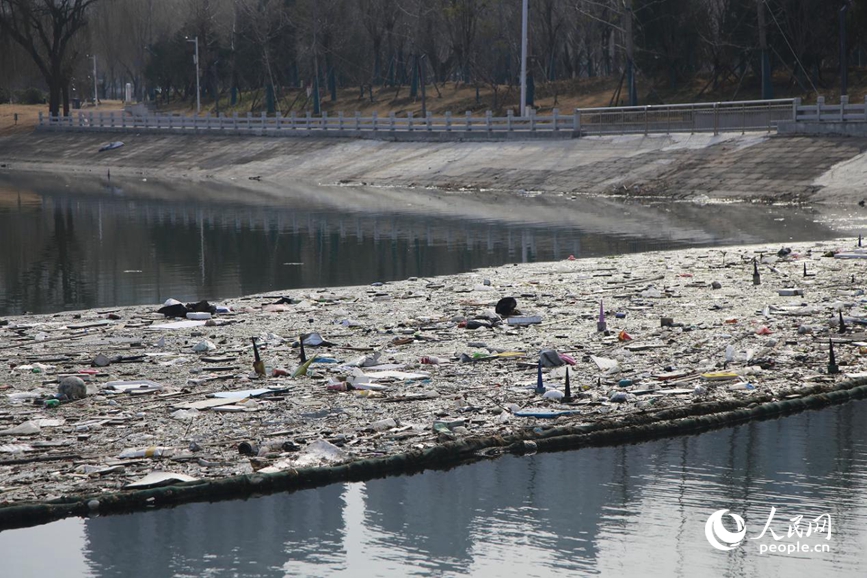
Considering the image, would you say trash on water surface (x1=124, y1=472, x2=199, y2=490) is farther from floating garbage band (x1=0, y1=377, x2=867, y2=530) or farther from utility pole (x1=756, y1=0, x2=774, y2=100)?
utility pole (x1=756, y1=0, x2=774, y2=100)

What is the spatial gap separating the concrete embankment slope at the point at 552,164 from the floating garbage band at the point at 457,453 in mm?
26458

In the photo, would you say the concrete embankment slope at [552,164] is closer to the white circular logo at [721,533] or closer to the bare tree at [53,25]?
the bare tree at [53,25]

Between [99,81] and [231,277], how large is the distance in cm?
13396

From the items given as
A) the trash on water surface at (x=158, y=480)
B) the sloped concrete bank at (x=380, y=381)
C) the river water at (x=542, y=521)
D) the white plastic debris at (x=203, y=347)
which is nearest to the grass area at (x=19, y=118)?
the sloped concrete bank at (x=380, y=381)

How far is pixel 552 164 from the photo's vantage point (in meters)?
45.2

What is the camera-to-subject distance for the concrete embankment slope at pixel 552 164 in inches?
1471

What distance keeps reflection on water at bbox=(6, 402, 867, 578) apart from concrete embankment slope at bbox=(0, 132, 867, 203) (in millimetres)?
28041

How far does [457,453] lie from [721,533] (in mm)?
2130

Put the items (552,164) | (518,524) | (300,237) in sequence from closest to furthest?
(518,524) → (300,237) → (552,164)

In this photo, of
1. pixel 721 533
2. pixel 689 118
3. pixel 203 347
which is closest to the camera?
pixel 721 533

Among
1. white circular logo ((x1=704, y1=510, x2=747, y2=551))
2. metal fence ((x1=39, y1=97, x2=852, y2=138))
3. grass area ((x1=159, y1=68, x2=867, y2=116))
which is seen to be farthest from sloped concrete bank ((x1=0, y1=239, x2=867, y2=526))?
grass area ((x1=159, y1=68, x2=867, y2=116))

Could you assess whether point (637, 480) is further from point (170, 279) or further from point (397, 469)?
point (170, 279)

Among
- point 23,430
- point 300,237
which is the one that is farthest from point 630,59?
point 23,430

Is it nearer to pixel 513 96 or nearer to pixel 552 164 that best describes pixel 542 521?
pixel 552 164
